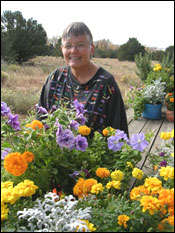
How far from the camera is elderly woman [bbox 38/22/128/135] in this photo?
2135 millimetres

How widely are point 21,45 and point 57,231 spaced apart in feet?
40.2

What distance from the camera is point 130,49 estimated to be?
48.8ft

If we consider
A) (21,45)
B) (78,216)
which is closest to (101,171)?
(78,216)

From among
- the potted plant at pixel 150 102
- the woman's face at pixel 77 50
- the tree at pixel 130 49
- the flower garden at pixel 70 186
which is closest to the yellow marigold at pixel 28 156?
the flower garden at pixel 70 186

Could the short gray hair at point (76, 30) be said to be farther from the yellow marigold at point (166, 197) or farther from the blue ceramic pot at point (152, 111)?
the blue ceramic pot at point (152, 111)

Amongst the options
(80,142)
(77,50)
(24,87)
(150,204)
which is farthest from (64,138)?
(24,87)

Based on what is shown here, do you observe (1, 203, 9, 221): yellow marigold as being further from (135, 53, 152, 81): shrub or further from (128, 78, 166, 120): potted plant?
(135, 53, 152, 81): shrub

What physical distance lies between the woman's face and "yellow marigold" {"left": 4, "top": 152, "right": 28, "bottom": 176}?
1254 mm

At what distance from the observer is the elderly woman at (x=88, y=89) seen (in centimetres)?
213

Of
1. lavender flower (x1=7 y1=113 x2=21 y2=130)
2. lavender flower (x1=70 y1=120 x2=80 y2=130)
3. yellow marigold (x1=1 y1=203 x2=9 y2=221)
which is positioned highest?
lavender flower (x1=7 y1=113 x2=21 y2=130)

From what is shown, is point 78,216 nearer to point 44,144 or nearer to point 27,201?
point 27,201

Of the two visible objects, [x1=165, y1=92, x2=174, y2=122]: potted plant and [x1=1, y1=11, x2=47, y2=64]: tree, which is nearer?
[x1=165, y1=92, x2=174, y2=122]: potted plant

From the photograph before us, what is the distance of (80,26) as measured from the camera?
6.55 feet

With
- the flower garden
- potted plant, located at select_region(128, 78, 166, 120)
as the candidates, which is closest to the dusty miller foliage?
the flower garden
